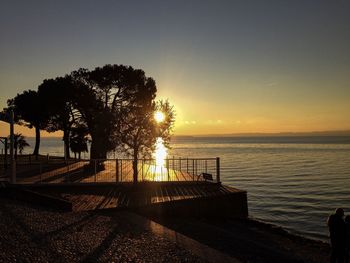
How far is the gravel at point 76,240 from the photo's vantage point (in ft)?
29.2

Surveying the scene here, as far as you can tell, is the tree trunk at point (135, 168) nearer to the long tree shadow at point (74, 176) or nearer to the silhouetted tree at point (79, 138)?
the long tree shadow at point (74, 176)

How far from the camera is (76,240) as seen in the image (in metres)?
10.3

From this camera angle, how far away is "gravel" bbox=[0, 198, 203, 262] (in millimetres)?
8898

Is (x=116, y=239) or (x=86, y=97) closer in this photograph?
(x=116, y=239)

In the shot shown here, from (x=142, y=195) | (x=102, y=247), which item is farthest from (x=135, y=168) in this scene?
(x=102, y=247)

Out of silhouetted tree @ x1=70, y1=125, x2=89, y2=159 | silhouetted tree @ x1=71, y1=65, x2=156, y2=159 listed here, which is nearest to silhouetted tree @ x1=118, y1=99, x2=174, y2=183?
silhouetted tree @ x1=71, y1=65, x2=156, y2=159

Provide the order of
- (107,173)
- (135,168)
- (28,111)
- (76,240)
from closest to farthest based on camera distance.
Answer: (76,240) < (135,168) < (107,173) < (28,111)

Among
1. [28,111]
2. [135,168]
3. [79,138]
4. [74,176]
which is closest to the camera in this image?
[135,168]

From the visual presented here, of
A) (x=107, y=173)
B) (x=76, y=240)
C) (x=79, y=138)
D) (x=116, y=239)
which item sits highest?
(x=79, y=138)

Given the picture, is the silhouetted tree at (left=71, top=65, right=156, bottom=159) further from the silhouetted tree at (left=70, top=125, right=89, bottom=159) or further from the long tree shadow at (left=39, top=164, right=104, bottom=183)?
the long tree shadow at (left=39, top=164, right=104, bottom=183)

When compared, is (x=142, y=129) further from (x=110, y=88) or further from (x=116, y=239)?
(x=110, y=88)

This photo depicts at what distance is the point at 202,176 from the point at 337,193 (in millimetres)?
16367

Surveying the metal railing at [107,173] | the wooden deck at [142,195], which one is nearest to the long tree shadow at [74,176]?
the metal railing at [107,173]

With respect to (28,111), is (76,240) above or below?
below
